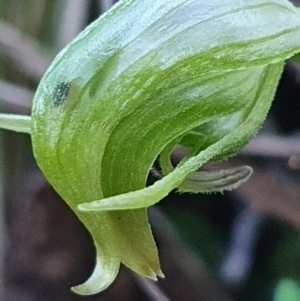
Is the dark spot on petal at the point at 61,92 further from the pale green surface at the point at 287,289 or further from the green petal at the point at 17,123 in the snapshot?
the pale green surface at the point at 287,289

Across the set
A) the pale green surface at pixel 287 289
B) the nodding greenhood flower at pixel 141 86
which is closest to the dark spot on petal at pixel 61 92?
the nodding greenhood flower at pixel 141 86

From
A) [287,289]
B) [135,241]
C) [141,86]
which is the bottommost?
[287,289]

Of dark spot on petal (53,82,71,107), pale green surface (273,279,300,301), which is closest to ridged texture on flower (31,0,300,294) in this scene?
dark spot on petal (53,82,71,107)

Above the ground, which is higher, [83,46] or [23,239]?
[83,46]

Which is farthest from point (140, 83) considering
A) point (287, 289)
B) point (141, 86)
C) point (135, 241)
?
point (287, 289)

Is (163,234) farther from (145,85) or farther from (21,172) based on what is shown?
(145,85)

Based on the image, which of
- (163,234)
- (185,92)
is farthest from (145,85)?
(163,234)

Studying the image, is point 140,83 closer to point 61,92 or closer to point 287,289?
point 61,92

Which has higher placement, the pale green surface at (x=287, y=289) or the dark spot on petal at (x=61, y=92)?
the dark spot on petal at (x=61, y=92)
